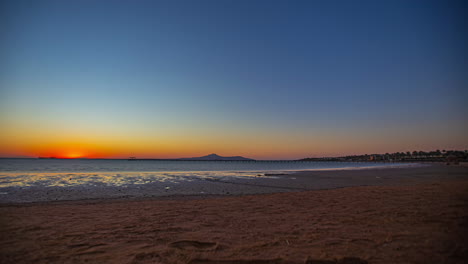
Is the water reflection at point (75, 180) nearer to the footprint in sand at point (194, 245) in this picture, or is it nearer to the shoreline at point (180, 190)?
the shoreline at point (180, 190)

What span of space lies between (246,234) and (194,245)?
1.46 metres

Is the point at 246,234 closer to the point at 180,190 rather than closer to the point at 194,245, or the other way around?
the point at 194,245

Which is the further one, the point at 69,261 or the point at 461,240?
the point at 461,240

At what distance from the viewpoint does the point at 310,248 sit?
17.3ft

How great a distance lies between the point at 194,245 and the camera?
5.68 metres

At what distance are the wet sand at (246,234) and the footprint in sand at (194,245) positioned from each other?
13 millimetres

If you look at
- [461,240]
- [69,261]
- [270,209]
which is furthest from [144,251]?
[461,240]

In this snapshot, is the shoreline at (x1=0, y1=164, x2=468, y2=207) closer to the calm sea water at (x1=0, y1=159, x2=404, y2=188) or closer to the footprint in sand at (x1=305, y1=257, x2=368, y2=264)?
the calm sea water at (x1=0, y1=159, x2=404, y2=188)

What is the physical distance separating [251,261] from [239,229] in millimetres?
2242

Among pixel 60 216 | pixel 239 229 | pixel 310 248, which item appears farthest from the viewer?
pixel 60 216

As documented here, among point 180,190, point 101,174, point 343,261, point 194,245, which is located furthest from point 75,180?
Answer: point 343,261

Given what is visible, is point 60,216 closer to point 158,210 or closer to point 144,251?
point 158,210

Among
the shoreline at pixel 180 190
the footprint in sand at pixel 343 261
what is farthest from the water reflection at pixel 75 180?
the footprint in sand at pixel 343 261

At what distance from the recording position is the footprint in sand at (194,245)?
18.0 feet
